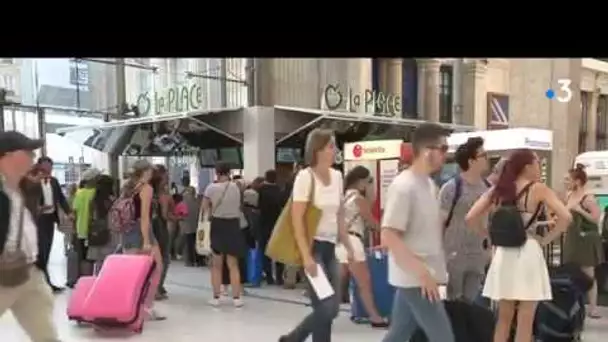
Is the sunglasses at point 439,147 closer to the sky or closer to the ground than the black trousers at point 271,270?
closer to the sky

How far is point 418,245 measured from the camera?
12.0 ft

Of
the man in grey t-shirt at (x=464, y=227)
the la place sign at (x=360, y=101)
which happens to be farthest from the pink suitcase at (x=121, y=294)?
the la place sign at (x=360, y=101)

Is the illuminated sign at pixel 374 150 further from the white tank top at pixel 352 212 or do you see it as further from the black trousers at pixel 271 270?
the white tank top at pixel 352 212

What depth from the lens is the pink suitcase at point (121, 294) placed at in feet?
18.6

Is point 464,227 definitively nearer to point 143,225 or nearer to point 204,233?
point 143,225

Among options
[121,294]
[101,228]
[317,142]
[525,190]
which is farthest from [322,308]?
[101,228]

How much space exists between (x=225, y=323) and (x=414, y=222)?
2938 millimetres

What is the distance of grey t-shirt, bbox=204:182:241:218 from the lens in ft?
22.8

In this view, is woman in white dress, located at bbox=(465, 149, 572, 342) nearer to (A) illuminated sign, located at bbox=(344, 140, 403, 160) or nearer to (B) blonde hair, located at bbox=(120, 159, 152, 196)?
(B) blonde hair, located at bbox=(120, 159, 152, 196)

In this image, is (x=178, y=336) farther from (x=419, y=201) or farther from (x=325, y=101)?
(x=325, y=101)

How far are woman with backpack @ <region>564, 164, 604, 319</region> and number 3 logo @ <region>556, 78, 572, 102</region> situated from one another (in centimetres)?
438

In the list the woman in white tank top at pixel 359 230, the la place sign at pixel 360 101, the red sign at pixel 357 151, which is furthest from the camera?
the la place sign at pixel 360 101

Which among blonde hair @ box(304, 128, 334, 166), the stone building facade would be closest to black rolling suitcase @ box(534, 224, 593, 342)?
the stone building facade
